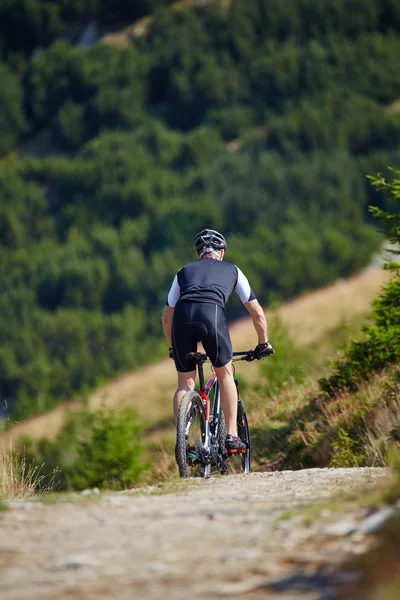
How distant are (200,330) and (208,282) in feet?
1.24

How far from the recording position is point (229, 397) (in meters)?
7.47

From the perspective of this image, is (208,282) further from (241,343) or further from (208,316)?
(241,343)

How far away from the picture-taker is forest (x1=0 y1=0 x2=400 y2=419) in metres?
85.4

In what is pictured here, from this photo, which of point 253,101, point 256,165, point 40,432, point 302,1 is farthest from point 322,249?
point 302,1

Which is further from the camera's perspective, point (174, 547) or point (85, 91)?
point (85, 91)

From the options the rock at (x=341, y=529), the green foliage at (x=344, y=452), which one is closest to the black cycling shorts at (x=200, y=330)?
the green foliage at (x=344, y=452)

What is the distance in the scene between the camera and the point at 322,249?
81750 millimetres

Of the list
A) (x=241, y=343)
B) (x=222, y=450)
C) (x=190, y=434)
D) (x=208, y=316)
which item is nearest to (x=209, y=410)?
(x=222, y=450)

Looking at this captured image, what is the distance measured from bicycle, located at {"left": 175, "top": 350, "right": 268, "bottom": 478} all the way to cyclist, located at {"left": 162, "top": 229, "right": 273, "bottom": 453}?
9 centimetres

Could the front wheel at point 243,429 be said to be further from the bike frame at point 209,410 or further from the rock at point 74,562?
the rock at point 74,562

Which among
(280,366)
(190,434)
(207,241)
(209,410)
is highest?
(280,366)

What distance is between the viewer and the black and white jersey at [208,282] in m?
7.13

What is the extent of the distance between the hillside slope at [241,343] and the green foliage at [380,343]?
86.2 feet

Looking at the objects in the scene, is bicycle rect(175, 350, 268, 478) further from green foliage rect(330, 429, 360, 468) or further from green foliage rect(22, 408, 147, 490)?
→ green foliage rect(22, 408, 147, 490)
